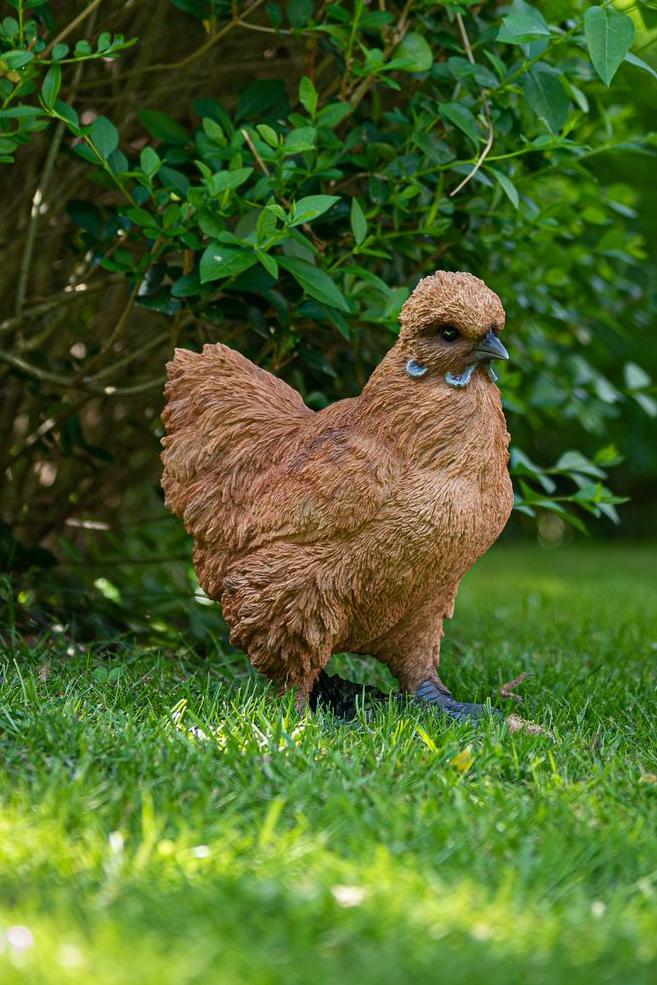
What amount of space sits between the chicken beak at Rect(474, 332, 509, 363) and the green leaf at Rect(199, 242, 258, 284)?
68cm

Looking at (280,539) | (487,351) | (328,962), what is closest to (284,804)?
(328,962)

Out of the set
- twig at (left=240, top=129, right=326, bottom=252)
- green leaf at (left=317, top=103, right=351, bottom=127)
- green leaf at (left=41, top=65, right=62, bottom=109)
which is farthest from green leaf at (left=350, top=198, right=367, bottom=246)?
green leaf at (left=41, top=65, right=62, bottom=109)

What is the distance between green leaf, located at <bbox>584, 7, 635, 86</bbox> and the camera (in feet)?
9.61

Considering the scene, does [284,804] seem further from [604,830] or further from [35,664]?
[35,664]

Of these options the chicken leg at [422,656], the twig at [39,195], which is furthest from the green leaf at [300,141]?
the chicken leg at [422,656]

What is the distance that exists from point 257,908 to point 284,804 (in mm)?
448

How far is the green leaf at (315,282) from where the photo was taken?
10.9 feet

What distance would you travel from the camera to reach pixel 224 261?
3.27m

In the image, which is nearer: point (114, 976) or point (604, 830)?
point (114, 976)

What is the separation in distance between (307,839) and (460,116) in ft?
7.03

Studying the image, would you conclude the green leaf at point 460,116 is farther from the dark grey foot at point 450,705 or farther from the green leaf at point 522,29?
the dark grey foot at point 450,705

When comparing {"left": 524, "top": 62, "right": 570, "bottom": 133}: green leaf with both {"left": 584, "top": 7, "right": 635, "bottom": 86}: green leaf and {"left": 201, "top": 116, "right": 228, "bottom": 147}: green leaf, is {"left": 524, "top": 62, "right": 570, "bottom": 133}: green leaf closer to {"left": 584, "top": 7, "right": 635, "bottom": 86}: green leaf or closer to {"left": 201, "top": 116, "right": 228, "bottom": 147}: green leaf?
{"left": 584, "top": 7, "right": 635, "bottom": 86}: green leaf

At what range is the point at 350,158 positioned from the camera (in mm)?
3691

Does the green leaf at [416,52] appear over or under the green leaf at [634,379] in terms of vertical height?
over
